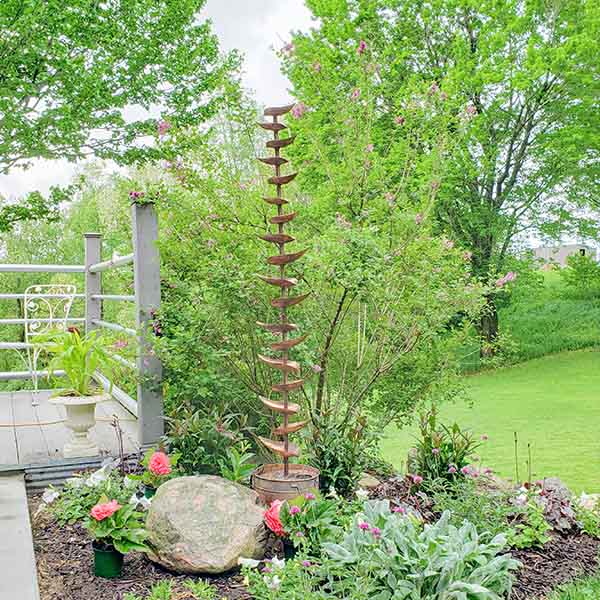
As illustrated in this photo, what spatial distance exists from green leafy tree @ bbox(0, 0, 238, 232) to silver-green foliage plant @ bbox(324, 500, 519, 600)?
26.5 feet

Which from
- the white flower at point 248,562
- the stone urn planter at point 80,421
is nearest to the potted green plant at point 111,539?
the white flower at point 248,562

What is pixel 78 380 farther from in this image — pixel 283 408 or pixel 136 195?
pixel 283 408

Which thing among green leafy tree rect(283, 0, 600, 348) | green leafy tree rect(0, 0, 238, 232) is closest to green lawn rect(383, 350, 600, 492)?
green leafy tree rect(283, 0, 600, 348)

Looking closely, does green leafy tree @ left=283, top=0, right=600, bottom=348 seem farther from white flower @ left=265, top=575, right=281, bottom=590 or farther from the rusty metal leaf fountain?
white flower @ left=265, top=575, right=281, bottom=590

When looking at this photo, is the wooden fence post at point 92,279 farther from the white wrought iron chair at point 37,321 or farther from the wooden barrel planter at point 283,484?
the wooden barrel planter at point 283,484

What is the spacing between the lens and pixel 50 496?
120 inches

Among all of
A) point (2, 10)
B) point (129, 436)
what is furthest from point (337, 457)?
point (2, 10)

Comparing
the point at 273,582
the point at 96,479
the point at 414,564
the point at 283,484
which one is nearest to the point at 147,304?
the point at 96,479

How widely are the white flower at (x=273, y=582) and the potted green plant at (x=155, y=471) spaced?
3.02 feet

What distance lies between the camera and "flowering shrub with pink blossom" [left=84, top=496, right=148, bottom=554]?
245 cm

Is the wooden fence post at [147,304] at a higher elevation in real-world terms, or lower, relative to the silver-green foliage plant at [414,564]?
higher

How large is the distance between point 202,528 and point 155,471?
0.54 meters

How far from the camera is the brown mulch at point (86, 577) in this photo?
7.70 feet

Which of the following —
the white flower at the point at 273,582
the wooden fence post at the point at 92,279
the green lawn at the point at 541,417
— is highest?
the wooden fence post at the point at 92,279
